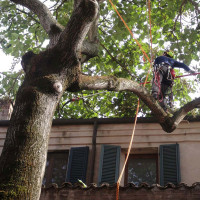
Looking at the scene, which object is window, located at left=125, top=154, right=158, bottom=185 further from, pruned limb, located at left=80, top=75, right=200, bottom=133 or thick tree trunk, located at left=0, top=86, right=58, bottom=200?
thick tree trunk, located at left=0, top=86, right=58, bottom=200

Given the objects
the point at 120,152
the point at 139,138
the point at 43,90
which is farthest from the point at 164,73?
the point at 43,90

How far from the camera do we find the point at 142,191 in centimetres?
730

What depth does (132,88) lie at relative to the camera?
20.5ft

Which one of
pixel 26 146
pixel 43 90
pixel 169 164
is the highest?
pixel 169 164

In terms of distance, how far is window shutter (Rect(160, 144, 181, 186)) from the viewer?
887 cm

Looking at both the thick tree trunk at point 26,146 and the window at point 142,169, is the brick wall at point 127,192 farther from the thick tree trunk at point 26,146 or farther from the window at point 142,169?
the thick tree trunk at point 26,146

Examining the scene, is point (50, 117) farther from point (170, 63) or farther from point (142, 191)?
point (170, 63)

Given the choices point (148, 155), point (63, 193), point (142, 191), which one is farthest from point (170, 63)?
point (63, 193)

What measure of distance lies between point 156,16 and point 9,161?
28.7 ft

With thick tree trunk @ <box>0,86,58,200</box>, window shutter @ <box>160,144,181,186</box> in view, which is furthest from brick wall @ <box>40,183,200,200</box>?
thick tree trunk @ <box>0,86,58,200</box>

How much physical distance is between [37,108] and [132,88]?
2.37m

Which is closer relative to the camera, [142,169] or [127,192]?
[127,192]

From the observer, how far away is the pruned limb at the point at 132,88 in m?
5.32

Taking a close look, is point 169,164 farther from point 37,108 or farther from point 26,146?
point 26,146
